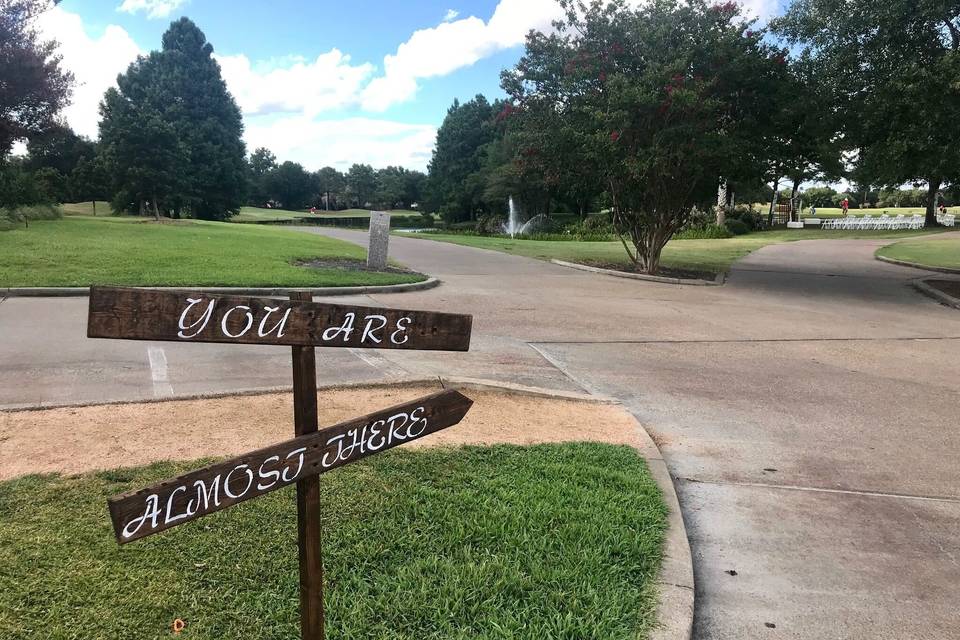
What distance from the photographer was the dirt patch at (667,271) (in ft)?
53.9

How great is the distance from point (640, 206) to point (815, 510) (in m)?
13.5

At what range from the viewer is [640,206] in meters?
16.6

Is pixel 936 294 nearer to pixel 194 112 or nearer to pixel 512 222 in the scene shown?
pixel 512 222

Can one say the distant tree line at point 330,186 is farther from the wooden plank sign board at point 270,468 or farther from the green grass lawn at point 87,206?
the wooden plank sign board at point 270,468

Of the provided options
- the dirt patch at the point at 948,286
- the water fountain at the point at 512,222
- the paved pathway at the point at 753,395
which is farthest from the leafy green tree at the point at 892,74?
the water fountain at the point at 512,222

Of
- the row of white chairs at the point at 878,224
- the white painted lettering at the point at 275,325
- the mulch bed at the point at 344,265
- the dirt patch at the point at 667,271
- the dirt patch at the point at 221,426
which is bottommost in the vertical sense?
the dirt patch at the point at 221,426

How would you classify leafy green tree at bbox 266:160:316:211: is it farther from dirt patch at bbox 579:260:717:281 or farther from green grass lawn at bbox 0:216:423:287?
dirt patch at bbox 579:260:717:281

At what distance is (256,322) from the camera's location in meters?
1.91

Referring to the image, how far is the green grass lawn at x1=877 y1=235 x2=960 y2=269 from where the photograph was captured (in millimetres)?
21312

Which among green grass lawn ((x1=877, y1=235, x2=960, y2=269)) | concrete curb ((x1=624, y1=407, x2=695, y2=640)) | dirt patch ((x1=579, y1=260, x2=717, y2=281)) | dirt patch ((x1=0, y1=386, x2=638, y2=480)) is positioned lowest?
concrete curb ((x1=624, y1=407, x2=695, y2=640))

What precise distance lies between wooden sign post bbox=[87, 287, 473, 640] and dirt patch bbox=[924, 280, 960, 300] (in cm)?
1547

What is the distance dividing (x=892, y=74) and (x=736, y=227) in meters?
29.0

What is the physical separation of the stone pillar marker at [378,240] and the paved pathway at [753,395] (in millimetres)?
2273

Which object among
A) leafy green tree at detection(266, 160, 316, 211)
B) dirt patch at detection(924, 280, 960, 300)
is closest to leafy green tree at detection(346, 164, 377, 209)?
leafy green tree at detection(266, 160, 316, 211)
